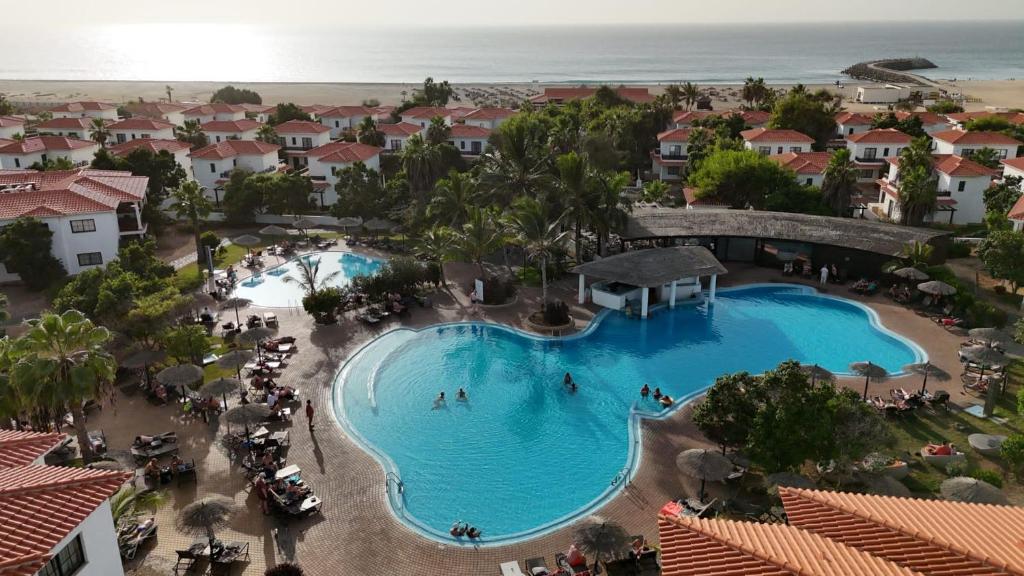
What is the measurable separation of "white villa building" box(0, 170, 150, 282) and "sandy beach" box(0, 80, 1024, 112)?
323 ft

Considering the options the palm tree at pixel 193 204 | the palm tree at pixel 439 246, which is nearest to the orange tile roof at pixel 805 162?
the palm tree at pixel 439 246

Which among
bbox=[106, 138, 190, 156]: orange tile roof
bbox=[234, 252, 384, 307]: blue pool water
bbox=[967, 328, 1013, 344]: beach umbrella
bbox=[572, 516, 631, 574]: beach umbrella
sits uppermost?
bbox=[106, 138, 190, 156]: orange tile roof

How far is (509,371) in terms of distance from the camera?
3309cm

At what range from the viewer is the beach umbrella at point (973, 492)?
66.6 ft

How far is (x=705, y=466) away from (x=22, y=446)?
19.2 metres

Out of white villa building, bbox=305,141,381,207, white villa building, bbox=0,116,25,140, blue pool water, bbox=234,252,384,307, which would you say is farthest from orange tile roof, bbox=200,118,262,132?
blue pool water, bbox=234,252,384,307

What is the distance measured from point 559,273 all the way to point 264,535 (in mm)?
27848

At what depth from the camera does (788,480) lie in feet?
69.7

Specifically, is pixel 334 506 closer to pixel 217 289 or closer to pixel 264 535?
pixel 264 535

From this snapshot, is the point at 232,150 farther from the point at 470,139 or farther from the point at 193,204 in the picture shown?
the point at 470,139

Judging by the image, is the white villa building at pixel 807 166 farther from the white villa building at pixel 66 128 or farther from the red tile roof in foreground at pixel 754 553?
the white villa building at pixel 66 128

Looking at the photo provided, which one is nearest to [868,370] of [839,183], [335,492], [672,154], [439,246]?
[335,492]

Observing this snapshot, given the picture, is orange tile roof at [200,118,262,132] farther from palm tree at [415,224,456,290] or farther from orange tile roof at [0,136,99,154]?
palm tree at [415,224,456,290]

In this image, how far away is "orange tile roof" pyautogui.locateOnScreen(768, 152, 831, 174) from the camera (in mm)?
61812
